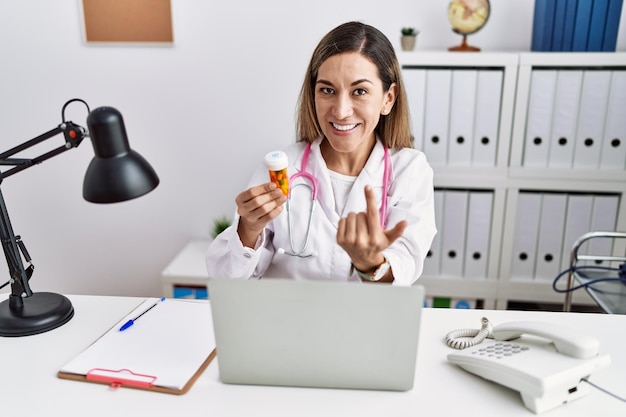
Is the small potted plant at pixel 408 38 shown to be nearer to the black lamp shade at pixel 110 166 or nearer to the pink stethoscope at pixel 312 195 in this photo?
the pink stethoscope at pixel 312 195

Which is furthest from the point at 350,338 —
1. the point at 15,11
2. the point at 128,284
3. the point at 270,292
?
the point at 15,11

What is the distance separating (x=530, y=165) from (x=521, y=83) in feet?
1.05

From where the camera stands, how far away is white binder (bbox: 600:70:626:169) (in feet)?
5.98

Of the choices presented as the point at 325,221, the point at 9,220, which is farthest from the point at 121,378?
the point at 325,221

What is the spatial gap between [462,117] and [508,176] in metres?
0.30

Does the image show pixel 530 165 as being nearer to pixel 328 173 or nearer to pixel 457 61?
pixel 457 61

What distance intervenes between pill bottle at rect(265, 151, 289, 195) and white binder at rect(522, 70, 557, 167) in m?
1.30

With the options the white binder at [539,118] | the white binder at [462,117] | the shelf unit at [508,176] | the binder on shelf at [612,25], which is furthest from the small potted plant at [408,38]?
the binder on shelf at [612,25]

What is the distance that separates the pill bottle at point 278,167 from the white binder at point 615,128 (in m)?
1.47

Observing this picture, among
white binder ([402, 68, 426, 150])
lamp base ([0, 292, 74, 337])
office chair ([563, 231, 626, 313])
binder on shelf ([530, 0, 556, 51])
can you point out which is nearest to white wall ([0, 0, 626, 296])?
binder on shelf ([530, 0, 556, 51])

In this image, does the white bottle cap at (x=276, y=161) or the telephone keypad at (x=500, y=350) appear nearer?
the telephone keypad at (x=500, y=350)

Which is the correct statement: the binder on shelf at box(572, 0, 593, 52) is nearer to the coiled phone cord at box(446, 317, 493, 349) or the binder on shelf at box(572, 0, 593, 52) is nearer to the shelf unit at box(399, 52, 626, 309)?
the shelf unit at box(399, 52, 626, 309)

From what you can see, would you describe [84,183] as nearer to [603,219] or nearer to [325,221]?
[325,221]

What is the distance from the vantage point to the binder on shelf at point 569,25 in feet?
5.94
